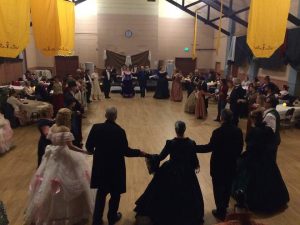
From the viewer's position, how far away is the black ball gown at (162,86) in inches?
456

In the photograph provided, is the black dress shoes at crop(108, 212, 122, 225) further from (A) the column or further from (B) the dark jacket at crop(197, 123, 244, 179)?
(A) the column

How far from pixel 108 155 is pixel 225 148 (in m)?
1.27

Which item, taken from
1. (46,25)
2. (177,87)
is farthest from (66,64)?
(46,25)

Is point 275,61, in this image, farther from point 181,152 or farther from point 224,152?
point 181,152

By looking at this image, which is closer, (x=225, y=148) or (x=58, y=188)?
(x=58, y=188)

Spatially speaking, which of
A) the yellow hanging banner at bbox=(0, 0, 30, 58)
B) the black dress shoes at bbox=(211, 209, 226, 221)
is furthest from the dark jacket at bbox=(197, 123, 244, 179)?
the yellow hanging banner at bbox=(0, 0, 30, 58)

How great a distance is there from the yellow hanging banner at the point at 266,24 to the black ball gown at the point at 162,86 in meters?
6.64

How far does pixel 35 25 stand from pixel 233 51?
9.49 metres

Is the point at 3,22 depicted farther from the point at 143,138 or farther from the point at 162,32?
the point at 162,32

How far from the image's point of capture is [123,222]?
319 cm

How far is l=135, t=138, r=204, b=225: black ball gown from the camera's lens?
2.85 meters

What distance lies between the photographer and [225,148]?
121 inches

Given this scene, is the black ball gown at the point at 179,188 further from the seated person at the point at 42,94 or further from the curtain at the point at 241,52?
the curtain at the point at 241,52

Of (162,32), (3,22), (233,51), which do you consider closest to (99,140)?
(3,22)
